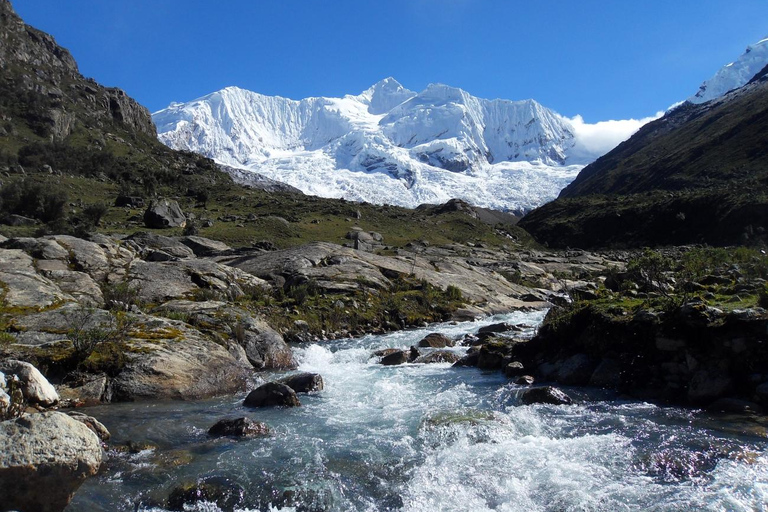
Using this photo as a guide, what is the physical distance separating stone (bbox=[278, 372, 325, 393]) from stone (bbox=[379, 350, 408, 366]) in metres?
4.50

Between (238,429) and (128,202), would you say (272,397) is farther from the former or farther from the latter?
(128,202)

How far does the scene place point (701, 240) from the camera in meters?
82.8

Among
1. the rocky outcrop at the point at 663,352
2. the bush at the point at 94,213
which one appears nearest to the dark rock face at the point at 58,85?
the bush at the point at 94,213

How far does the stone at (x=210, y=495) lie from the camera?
313 inches

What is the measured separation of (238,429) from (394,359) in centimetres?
972

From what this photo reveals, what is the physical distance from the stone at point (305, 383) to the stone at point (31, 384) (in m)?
6.22

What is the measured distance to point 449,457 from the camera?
979 centimetres

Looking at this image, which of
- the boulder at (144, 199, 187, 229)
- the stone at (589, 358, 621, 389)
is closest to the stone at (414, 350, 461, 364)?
the stone at (589, 358, 621, 389)

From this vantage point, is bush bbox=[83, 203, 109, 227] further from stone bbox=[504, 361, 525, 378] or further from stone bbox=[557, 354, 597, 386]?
stone bbox=[557, 354, 597, 386]

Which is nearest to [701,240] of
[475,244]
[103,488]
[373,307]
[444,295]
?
[475,244]

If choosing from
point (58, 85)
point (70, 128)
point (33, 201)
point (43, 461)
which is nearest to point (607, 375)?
point (43, 461)

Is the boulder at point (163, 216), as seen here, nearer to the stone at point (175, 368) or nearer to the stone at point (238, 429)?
the stone at point (175, 368)

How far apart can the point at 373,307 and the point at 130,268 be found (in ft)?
42.9

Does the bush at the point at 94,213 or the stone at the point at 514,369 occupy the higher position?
the bush at the point at 94,213
